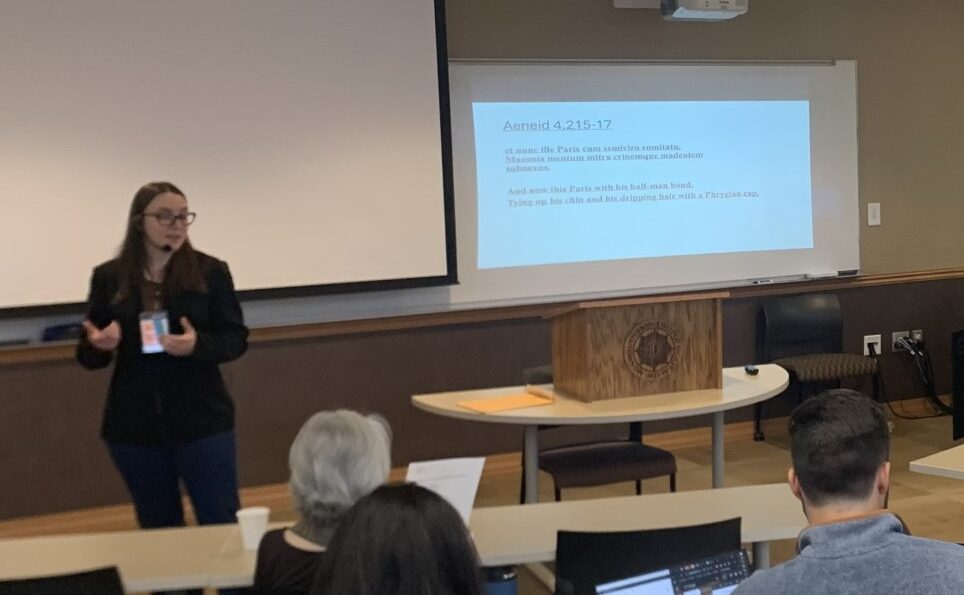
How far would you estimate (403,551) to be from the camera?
3.91 feet

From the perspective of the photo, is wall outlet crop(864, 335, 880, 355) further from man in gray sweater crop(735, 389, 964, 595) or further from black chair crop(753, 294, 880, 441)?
man in gray sweater crop(735, 389, 964, 595)

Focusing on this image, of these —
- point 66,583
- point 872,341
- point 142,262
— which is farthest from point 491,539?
point 872,341

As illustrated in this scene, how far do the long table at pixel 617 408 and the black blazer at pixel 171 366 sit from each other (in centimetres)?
83

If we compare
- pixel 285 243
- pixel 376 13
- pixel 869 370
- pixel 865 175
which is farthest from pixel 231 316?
pixel 865 175

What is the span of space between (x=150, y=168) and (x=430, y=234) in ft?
4.54

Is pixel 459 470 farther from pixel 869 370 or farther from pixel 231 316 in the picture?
pixel 869 370

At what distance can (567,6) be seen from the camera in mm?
5289

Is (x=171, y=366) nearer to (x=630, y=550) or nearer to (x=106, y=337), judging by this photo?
(x=106, y=337)

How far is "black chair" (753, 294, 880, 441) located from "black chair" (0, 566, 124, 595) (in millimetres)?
4403

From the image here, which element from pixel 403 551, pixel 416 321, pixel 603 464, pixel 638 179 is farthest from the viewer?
pixel 638 179

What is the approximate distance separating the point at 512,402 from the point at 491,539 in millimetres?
1160

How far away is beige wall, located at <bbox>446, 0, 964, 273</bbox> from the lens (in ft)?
18.0

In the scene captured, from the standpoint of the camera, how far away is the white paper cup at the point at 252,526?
226cm

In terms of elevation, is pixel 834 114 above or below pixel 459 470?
above
